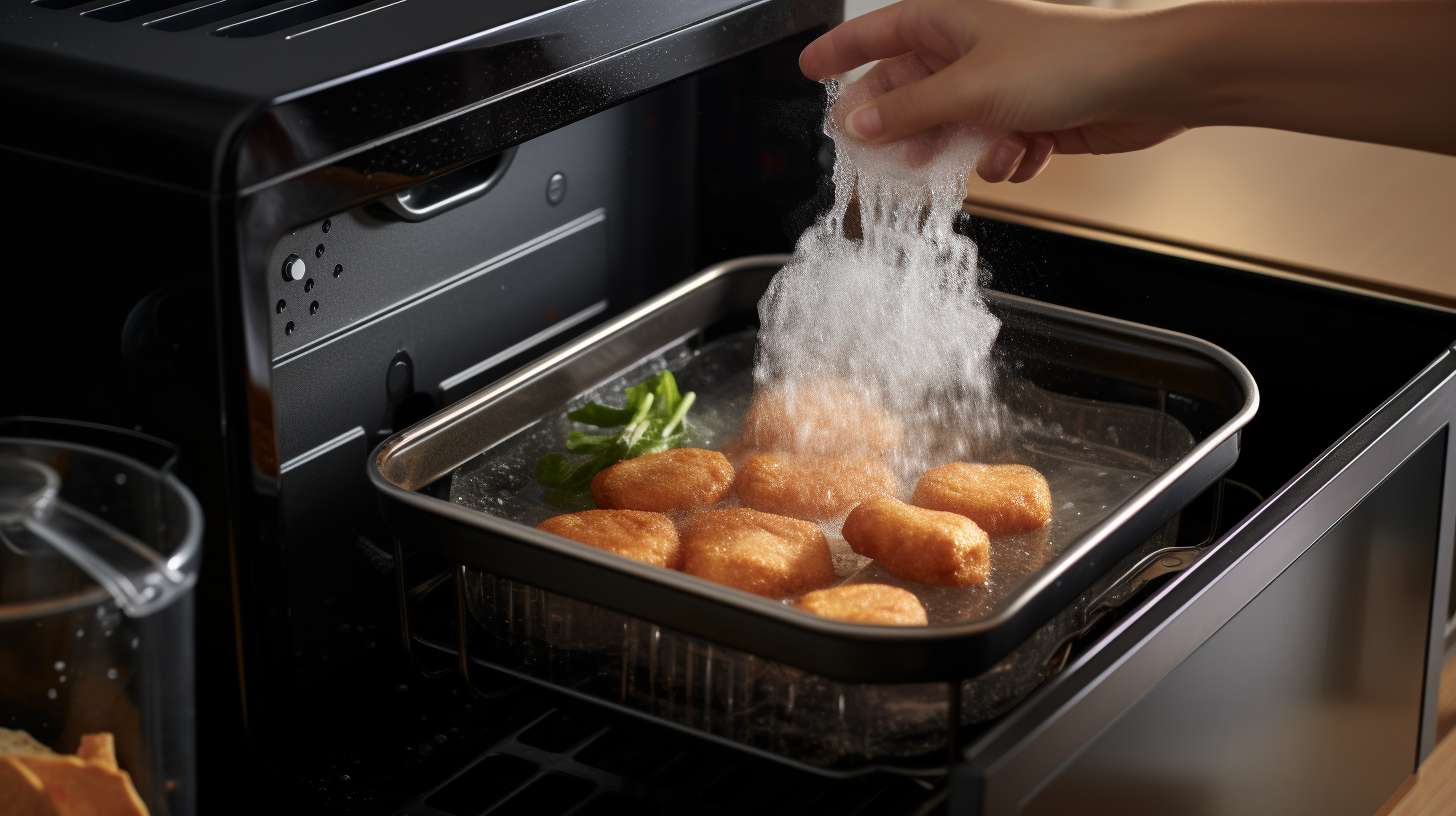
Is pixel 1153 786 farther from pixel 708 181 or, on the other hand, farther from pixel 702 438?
pixel 708 181

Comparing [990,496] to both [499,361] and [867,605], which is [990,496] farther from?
[499,361]

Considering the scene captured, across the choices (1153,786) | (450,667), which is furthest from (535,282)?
(1153,786)

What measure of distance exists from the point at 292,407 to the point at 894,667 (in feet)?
1.16

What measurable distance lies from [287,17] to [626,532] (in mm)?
325

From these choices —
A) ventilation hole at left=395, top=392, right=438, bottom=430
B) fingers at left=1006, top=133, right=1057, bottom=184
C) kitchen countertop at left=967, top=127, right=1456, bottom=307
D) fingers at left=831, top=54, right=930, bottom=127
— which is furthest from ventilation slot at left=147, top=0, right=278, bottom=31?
kitchen countertop at left=967, top=127, right=1456, bottom=307

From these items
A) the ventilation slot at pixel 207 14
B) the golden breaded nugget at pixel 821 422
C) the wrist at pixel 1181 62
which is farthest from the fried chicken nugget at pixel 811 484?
the ventilation slot at pixel 207 14

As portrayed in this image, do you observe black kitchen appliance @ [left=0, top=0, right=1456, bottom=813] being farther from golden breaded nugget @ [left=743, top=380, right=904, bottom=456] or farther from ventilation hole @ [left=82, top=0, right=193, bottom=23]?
golden breaded nugget @ [left=743, top=380, right=904, bottom=456]

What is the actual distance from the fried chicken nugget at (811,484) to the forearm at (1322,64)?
0.26 m

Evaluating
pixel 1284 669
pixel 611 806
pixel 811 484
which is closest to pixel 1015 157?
pixel 811 484

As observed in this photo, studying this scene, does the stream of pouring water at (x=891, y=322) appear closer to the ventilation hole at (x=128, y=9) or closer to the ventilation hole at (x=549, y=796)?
the ventilation hole at (x=549, y=796)

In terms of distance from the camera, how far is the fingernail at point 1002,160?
958 mm

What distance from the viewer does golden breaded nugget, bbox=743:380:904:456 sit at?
99 cm

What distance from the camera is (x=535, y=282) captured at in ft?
3.48

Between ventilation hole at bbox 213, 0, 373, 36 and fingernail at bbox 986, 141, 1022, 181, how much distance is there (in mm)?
359
